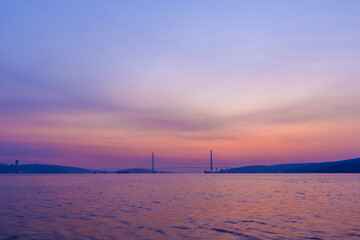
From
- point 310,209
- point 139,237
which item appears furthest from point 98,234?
point 310,209

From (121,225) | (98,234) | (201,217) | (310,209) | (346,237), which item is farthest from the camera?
(310,209)

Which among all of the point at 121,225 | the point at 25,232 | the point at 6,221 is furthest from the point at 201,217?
the point at 6,221

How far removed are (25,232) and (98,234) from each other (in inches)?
197

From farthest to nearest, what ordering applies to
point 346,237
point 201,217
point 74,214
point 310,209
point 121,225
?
point 310,209
point 74,214
point 201,217
point 121,225
point 346,237

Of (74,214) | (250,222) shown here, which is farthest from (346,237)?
(74,214)

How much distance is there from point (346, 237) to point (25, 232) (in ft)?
66.7

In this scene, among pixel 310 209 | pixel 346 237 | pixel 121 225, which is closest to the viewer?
pixel 346 237

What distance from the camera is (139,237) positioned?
768 inches

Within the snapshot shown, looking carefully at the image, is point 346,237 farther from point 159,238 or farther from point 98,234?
point 98,234

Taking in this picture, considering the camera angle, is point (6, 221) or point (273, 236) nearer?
point (273, 236)

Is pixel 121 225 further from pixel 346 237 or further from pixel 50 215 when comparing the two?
pixel 346 237

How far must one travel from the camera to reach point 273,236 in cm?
1952

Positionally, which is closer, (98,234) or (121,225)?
Answer: (98,234)

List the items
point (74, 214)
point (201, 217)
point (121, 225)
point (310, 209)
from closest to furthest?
point (121, 225) → point (201, 217) → point (74, 214) → point (310, 209)
